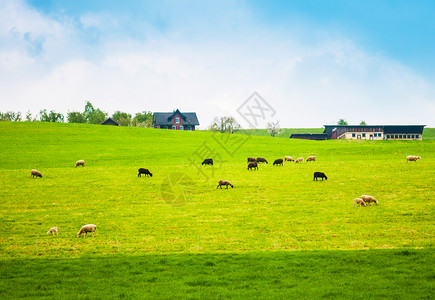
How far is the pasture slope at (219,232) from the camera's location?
15.7 m

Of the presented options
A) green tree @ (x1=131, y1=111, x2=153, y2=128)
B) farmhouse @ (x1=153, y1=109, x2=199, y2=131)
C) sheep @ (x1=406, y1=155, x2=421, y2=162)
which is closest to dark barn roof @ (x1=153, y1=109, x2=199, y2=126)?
Result: farmhouse @ (x1=153, y1=109, x2=199, y2=131)

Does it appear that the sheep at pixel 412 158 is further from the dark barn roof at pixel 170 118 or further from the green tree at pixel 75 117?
the green tree at pixel 75 117

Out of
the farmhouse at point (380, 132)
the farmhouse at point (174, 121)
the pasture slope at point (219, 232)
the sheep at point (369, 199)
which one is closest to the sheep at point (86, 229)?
the pasture slope at point (219, 232)

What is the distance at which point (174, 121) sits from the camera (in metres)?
126

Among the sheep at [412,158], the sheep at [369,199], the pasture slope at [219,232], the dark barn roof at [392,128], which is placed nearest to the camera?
the pasture slope at [219,232]

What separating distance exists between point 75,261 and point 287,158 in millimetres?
41334

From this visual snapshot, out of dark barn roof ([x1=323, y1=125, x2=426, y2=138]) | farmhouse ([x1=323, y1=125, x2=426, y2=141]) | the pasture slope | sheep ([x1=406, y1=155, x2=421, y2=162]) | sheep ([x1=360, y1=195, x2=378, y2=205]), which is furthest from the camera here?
farmhouse ([x1=323, y1=125, x2=426, y2=141])

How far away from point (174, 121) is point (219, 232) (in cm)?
10516

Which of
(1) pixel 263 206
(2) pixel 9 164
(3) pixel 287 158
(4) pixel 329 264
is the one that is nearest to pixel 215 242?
(4) pixel 329 264

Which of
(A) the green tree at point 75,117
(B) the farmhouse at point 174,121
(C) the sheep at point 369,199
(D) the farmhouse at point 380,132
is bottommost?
(C) the sheep at point 369,199

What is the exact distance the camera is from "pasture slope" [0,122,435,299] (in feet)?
51.4

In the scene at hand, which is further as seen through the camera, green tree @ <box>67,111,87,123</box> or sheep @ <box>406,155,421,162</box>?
green tree @ <box>67,111,87,123</box>

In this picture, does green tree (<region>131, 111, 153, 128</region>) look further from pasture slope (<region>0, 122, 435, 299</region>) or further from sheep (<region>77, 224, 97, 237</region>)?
sheep (<region>77, 224, 97, 237</region>)

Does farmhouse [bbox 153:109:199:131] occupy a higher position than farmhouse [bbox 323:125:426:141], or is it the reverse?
farmhouse [bbox 153:109:199:131]
